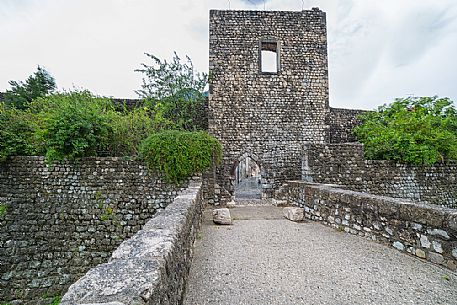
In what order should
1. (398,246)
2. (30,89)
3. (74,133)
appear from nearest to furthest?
(398,246) → (74,133) → (30,89)

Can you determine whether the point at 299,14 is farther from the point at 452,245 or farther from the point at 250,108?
the point at 452,245

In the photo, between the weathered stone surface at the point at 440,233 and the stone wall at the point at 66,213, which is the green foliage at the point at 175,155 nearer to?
the stone wall at the point at 66,213

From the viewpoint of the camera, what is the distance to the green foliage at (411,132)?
8.76 meters

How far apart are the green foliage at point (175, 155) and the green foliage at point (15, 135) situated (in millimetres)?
3418

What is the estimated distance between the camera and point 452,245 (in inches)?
110

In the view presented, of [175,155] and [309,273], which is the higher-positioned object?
[175,155]

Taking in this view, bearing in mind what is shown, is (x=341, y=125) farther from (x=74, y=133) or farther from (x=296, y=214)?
(x=74, y=133)

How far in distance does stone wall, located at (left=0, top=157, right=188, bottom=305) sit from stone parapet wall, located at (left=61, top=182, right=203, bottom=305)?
4967 mm

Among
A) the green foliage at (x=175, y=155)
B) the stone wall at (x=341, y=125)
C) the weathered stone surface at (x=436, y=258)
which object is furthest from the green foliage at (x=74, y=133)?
the stone wall at (x=341, y=125)

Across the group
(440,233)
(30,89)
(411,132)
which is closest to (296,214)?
(440,233)

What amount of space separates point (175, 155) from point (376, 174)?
21.9 feet

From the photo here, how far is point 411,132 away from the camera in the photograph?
31.1 feet

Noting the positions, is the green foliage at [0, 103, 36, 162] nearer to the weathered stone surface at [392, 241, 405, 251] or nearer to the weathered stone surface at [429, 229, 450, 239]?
the weathered stone surface at [392, 241, 405, 251]

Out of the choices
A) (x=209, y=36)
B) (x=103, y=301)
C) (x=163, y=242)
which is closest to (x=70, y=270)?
(x=163, y=242)
